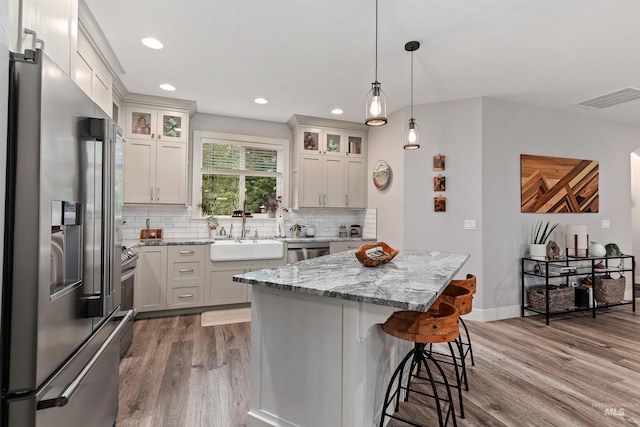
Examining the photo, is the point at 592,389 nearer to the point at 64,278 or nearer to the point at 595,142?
the point at 64,278

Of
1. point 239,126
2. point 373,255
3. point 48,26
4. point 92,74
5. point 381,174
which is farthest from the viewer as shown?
point 239,126

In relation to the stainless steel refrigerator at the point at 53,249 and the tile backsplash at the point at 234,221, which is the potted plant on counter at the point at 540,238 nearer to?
the tile backsplash at the point at 234,221

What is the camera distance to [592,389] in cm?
235

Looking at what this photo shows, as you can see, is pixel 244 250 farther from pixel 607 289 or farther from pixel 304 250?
pixel 607 289

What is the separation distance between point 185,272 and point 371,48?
10.6ft

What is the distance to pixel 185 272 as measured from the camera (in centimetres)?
401

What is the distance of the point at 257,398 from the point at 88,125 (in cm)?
158

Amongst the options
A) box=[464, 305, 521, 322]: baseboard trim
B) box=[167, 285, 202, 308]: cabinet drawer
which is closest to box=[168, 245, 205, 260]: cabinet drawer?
box=[167, 285, 202, 308]: cabinet drawer

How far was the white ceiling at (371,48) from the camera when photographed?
232cm

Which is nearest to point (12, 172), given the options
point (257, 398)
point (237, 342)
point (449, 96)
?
point (257, 398)

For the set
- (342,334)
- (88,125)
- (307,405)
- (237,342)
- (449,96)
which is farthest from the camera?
(449,96)

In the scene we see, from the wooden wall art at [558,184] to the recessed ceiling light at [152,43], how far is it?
4.20 meters

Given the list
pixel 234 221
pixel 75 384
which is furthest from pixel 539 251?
pixel 75 384

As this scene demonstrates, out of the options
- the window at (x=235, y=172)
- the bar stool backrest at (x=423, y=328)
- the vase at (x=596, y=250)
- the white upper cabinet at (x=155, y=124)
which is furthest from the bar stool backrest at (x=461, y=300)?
the white upper cabinet at (x=155, y=124)
